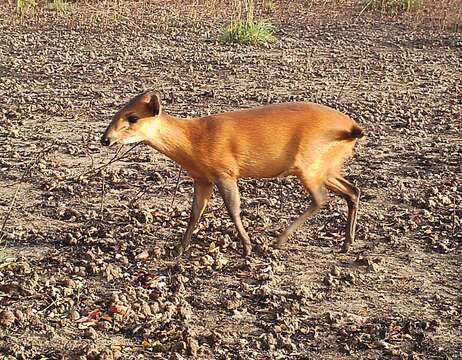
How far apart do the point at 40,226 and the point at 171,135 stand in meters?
1.36

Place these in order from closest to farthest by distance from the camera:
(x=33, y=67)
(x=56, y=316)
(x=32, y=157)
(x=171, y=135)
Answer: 1. (x=56, y=316)
2. (x=171, y=135)
3. (x=32, y=157)
4. (x=33, y=67)

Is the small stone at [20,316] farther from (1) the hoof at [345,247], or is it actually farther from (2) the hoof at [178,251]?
(1) the hoof at [345,247]

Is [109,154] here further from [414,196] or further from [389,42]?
A: [389,42]

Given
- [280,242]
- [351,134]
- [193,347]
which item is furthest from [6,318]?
[351,134]

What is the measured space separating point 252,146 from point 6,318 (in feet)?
6.05

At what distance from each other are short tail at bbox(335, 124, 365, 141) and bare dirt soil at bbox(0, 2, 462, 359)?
75 cm

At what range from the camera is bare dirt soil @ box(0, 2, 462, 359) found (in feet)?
13.8

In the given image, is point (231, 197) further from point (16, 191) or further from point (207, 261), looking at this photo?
point (16, 191)

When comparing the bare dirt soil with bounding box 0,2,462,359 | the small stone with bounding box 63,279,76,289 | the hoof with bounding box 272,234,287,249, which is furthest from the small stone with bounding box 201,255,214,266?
the small stone with bounding box 63,279,76,289

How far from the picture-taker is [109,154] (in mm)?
7414

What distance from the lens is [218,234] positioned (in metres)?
5.56

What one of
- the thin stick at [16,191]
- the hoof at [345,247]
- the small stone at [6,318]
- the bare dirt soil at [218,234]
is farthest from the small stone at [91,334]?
the hoof at [345,247]

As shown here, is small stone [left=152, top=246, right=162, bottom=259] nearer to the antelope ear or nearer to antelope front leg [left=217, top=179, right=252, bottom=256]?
antelope front leg [left=217, top=179, right=252, bottom=256]

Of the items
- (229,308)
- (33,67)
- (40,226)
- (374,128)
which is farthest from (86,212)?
(33,67)
